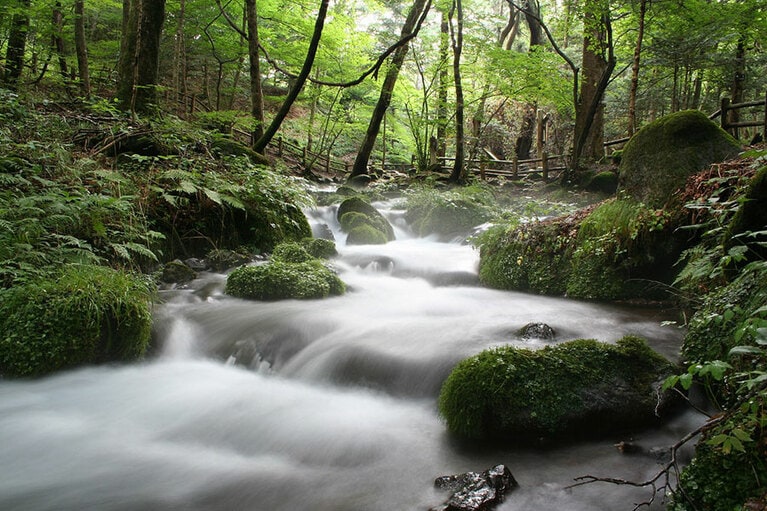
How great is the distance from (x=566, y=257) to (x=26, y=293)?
247 inches

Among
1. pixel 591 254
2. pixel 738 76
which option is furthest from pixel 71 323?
pixel 738 76

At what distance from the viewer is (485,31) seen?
14891 mm

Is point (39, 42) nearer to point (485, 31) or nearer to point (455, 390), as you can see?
point (485, 31)

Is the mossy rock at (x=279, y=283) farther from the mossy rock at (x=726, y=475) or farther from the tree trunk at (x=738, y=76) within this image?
the tree trunk at (x=738, y=76)

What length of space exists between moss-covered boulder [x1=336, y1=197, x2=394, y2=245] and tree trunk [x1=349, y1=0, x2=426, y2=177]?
199 inches

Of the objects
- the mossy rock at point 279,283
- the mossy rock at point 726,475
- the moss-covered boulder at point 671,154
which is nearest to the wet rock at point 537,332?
the mossy rock at point 726,475

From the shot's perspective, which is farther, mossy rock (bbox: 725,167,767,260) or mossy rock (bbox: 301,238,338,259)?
mossy rock (bbox: 301,238,338,259)

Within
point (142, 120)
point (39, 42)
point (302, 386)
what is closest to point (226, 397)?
point (302, 386)

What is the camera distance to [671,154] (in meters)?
5.93

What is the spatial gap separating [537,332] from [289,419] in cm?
243

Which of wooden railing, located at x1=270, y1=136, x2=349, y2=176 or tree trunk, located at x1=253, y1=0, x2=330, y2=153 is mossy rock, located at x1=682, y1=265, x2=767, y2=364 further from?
wooden railing, located at x1=270, y1=136, x2=349, y2=176

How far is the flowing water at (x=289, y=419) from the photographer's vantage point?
112 inches

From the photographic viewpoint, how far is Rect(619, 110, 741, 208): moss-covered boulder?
5.72m

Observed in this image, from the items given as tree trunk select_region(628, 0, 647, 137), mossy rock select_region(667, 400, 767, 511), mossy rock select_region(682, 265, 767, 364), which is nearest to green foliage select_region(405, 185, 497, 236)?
tree trunk select_region(628, 0, 647, 137)
